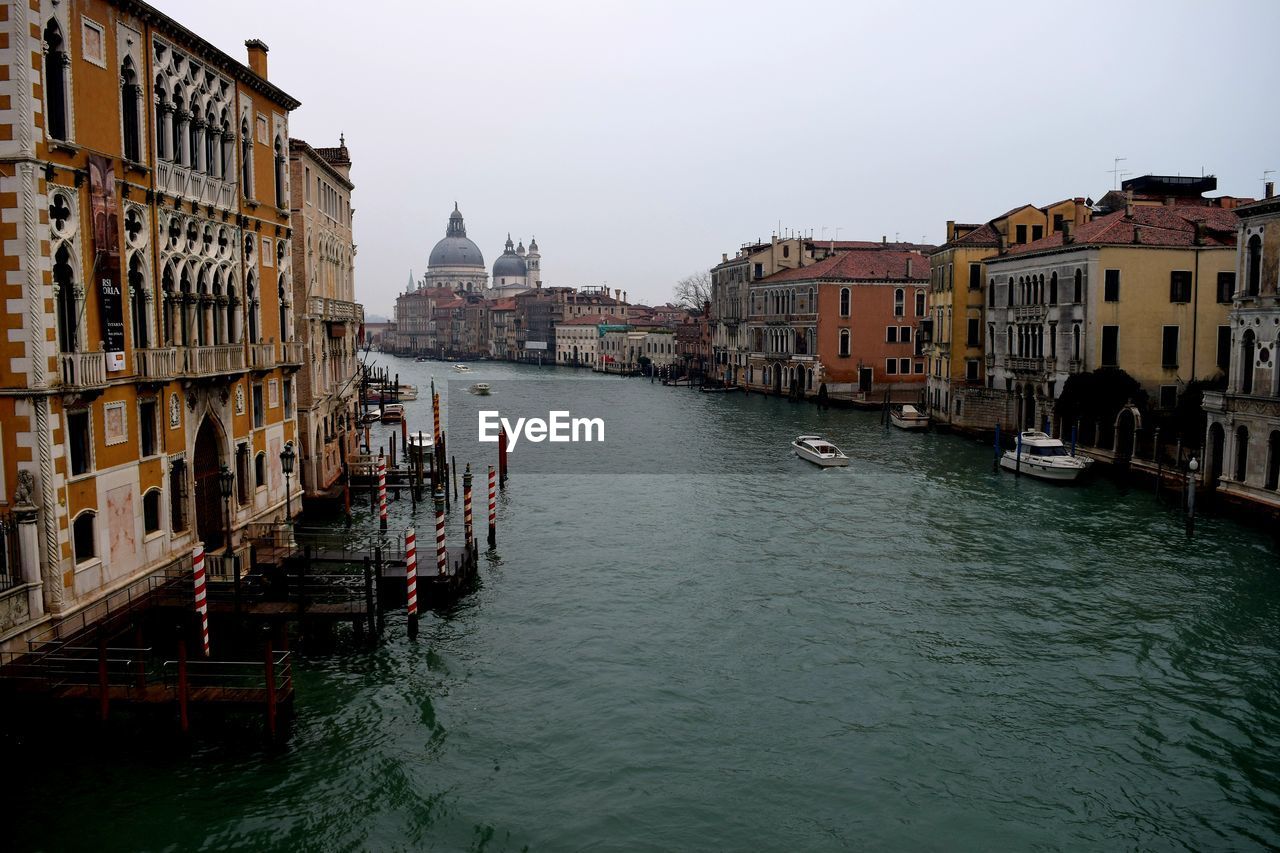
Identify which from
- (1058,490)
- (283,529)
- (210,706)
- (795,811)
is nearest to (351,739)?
(210,706)

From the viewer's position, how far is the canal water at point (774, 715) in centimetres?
1109

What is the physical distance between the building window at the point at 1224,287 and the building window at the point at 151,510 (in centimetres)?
3060

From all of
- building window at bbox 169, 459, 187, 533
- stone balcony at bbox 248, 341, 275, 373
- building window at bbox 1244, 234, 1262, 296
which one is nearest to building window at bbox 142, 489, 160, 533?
building window at bbox 169, 459, 187, 533

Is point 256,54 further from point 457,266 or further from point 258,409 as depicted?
point 457,266

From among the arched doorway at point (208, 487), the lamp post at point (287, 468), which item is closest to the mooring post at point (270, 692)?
the arched doorway at point (208, 487)

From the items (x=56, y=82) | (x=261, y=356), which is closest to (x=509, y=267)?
(x=261, y=356)

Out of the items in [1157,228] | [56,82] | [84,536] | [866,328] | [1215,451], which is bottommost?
[1215,451]

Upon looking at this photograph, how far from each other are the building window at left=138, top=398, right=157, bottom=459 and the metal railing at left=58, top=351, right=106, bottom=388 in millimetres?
1368

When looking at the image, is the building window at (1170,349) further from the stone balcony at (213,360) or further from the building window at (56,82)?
the building window at (56,82)

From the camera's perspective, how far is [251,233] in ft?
64.8

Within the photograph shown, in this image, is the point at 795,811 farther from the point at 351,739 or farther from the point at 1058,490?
the point at 1058,490

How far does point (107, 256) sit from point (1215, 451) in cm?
2427

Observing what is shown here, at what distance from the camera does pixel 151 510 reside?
603 inches

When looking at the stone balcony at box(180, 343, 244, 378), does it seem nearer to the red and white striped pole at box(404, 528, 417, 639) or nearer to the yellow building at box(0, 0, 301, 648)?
the yellow building at box(0, 0, 301, 648)
